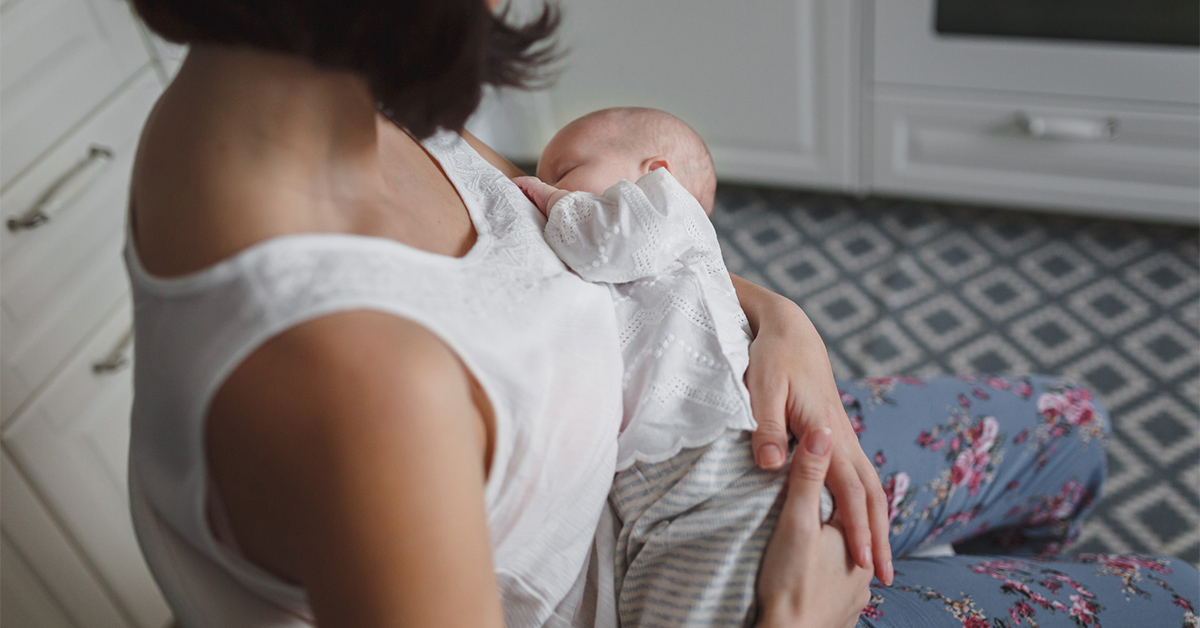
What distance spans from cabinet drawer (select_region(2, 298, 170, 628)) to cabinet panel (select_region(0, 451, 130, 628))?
0.06 ft

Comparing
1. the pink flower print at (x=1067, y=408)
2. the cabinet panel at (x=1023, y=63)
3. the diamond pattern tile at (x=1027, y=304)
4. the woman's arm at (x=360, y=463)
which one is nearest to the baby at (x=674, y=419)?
the woman's arm at (x=360, y=463)

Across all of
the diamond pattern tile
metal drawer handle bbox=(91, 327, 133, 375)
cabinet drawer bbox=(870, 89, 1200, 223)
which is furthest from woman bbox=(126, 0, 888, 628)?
cabinet drawer bbox=(870, 89, 1200, 223)

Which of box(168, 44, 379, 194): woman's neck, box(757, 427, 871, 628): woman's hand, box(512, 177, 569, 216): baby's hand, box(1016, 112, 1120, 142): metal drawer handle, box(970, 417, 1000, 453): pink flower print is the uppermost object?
box(168, 44, 379, 194): woman's neck

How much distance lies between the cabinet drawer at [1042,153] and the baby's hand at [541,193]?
1207 mm

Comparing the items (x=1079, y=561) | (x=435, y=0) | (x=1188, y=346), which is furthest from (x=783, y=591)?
(x=1188, y=346)

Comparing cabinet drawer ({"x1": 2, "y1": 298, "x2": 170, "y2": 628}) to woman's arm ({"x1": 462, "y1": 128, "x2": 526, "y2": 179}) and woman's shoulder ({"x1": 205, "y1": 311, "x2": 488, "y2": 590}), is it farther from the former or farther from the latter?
woman's shoulder ({"x1": 205, "y1": 311, "x2": 488, "y2": 590})

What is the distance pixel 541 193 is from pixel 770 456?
336mm

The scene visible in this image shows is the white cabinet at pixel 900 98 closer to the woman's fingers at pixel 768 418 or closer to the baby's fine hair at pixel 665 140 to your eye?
the baby's fine hair at pixel 665 140

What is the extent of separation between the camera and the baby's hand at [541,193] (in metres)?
0.82

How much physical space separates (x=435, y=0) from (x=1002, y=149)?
1.63m

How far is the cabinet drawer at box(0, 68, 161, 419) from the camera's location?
1095 millimetres

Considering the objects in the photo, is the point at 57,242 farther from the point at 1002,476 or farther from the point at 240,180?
the point at 1002,476

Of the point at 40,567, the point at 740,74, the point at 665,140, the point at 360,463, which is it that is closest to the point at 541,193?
the point at 665,140

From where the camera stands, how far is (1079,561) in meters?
0.83
